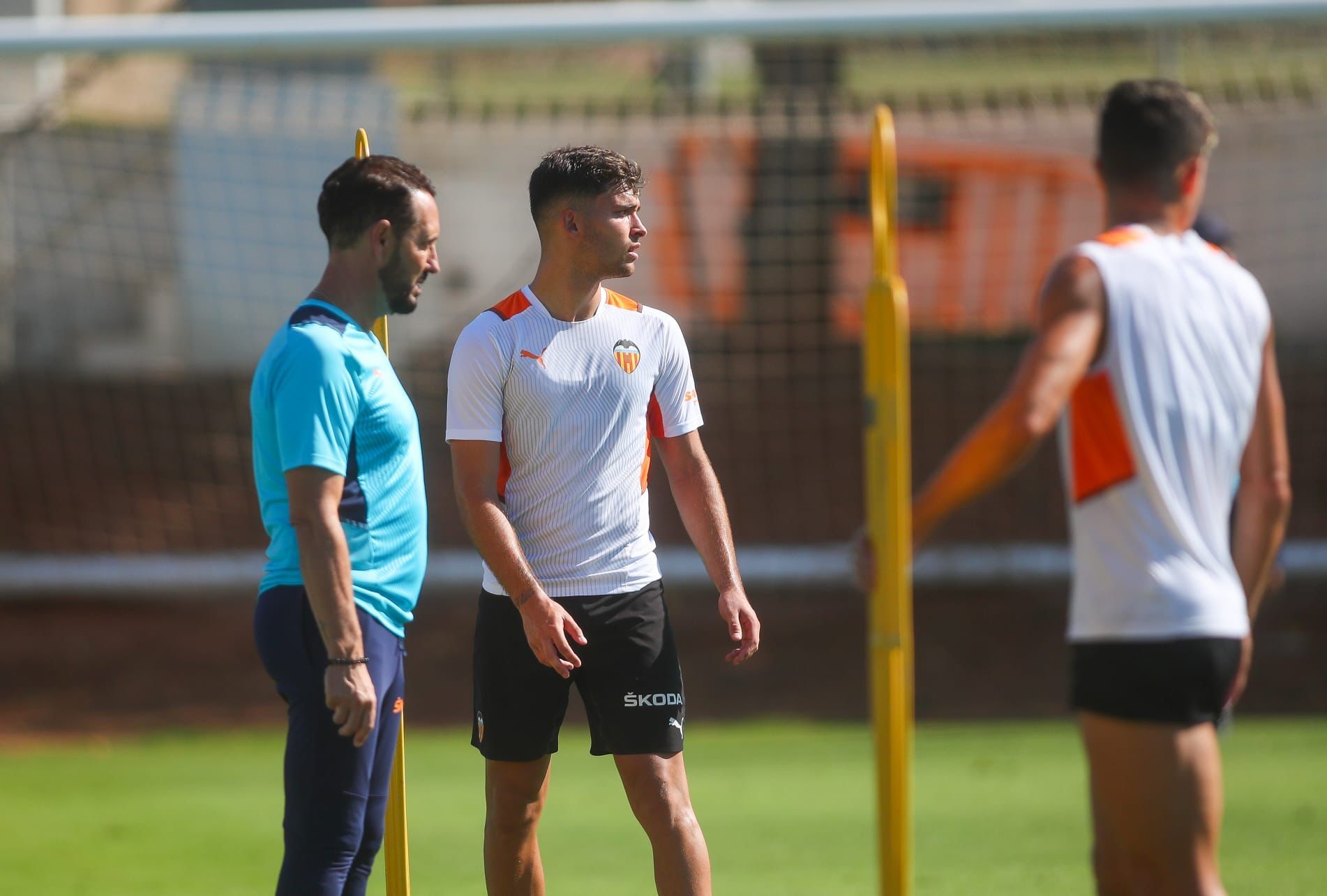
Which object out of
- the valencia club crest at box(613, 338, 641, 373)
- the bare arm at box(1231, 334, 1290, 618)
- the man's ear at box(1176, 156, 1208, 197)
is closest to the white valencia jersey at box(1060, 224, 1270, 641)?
the man's ear at box(1176, 156, 1208, 197)

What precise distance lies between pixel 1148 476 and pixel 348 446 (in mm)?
1606

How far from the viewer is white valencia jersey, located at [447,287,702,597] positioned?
133 inches

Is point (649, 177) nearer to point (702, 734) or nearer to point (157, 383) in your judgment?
point (157, 383)

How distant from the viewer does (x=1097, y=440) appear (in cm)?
266

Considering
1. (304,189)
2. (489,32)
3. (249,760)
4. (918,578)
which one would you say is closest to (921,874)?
(249,760)

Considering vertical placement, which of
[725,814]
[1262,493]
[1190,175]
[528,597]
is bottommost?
[725,814]

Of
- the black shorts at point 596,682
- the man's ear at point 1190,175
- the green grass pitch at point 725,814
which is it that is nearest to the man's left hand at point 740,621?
the black shorts at point 596,682

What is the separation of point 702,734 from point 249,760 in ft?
7.85

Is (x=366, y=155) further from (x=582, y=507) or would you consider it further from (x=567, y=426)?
(x=582, y=507)

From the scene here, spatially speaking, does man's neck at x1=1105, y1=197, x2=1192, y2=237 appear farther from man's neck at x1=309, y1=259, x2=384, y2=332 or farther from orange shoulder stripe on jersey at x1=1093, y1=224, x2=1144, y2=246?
man's neck at x1=309, y1=259, x2=384, y2=332

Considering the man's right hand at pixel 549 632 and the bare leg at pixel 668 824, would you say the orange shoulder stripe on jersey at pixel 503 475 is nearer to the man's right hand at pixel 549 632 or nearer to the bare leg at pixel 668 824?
the man's right hand at pixel 549 632

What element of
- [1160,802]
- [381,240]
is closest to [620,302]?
[381,240]

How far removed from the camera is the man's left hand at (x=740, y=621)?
3443 mm

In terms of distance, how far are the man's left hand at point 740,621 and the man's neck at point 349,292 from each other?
3.54 ft
